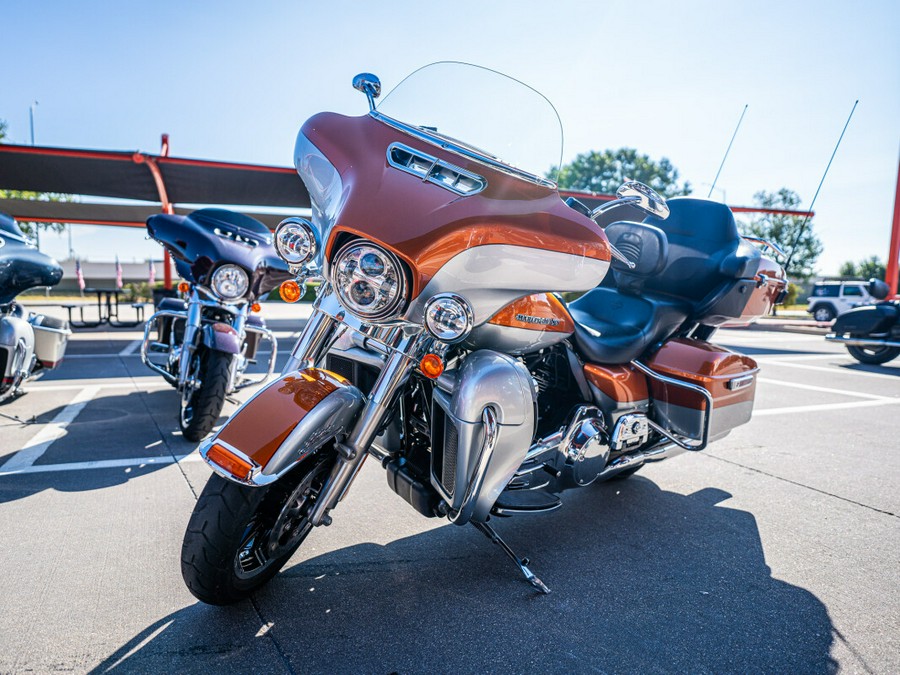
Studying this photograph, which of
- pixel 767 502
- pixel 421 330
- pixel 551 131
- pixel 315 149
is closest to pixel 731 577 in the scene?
pixel 767 502

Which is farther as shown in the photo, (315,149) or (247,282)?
(247,282)

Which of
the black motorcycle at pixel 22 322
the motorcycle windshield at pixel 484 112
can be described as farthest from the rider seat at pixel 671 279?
the black motorcycle at pixel 22 322

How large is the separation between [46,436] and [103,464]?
2.79ft

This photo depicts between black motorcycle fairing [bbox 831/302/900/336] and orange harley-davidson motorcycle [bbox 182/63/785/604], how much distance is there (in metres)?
9.41

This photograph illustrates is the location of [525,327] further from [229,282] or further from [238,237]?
[238,237]

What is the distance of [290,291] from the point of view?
2.26 metres

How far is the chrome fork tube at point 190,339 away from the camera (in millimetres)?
3961

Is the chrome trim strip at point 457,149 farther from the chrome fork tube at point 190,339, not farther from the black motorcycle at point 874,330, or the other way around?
the black motorcycle at point 874,330

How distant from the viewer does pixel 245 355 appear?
502 centimetres

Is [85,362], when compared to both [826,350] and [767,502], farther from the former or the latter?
[826,350]

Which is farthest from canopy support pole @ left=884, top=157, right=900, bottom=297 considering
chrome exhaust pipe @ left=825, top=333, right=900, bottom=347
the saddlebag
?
the saddlebag

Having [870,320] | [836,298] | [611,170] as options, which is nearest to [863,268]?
[611,170]

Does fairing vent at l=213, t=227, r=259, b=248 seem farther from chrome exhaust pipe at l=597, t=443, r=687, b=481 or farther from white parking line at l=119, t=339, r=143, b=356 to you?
white parking line at l=119, t=339, r=143, b=356

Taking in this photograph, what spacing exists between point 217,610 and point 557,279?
67.0 inches
